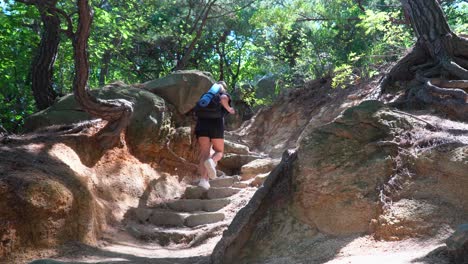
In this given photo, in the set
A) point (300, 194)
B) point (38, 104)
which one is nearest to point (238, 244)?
point (300, 194)

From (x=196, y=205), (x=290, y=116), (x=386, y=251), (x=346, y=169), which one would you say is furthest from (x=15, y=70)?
(x=386, y=251)

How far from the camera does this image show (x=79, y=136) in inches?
343

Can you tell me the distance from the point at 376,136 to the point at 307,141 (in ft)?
2.74

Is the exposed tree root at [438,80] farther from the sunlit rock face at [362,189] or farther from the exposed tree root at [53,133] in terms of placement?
the exposed tree root at [53,133]

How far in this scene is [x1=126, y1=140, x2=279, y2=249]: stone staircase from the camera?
8148 millimetres

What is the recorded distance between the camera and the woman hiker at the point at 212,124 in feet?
24.3

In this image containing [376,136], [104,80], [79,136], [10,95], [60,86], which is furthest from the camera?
[104,80]

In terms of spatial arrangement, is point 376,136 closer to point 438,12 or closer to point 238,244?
point 238,244

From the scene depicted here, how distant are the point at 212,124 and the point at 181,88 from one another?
4471mm

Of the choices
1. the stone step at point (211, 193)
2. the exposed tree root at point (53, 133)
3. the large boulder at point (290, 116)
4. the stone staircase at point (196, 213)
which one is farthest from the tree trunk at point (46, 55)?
the large boulder at point (290, 116)

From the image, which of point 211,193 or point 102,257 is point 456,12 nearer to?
point 211,193

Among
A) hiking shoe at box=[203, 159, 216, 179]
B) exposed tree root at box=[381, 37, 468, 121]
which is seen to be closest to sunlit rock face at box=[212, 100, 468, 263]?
exposed tree root at box=[381, 37, 468, 121]

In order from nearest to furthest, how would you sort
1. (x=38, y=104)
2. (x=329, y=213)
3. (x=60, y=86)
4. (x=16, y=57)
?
(x=329, y=213) → (x=38, y=104) → (x=16, y=57) → (x=60, y=86)

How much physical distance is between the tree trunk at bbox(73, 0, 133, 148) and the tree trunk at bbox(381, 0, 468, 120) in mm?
5123
